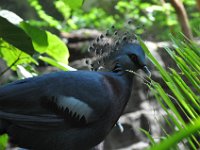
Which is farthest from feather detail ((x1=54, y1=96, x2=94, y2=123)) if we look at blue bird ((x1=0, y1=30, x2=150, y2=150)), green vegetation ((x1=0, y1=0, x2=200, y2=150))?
green vegetation ((x1=0, y1=0, x2=200, y2=150))

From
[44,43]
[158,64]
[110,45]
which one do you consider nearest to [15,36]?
[44,43]

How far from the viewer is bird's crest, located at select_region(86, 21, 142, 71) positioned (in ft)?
4.34

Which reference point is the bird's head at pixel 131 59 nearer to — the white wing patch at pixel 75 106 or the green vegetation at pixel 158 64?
the green vegetation at pixel 158 64

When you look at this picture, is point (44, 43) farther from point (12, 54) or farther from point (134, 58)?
point (134, 58)

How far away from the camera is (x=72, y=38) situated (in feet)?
15.0

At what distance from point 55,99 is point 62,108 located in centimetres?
4

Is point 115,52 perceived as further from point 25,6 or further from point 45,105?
point 25,6

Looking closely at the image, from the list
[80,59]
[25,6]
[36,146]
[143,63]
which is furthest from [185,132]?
[25,6]

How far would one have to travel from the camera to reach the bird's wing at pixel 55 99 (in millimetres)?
1069

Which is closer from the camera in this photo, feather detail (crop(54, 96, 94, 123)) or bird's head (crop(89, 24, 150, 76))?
feather detail (crop(54, 96, 94, 123))

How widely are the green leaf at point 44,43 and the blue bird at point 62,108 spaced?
15 cm

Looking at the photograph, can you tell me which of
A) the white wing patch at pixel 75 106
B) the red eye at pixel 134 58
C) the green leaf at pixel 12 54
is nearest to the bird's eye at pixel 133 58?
the red eye at pixel 134 58

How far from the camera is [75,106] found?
1.11m

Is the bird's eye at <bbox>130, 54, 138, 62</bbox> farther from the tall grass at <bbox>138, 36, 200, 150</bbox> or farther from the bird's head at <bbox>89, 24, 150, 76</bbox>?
the tall grass at <bbox>138, 36, 200, 150</bbox>
